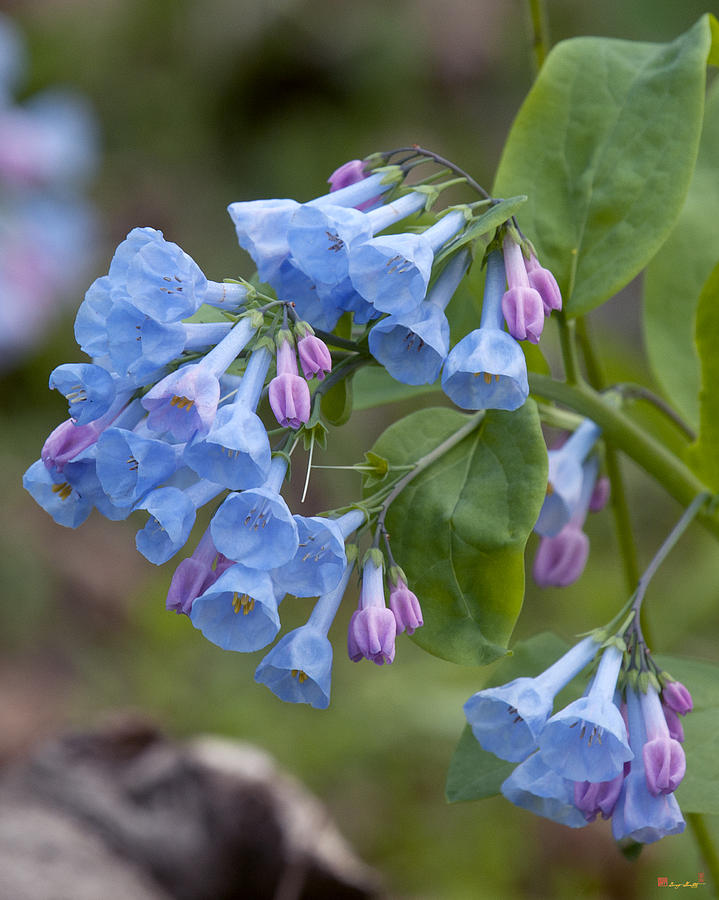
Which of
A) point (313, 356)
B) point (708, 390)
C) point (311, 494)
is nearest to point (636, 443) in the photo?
point (708, 390)

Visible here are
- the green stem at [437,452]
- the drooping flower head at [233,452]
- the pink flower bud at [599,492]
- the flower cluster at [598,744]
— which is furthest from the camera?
the pink flower bud at [599,492]

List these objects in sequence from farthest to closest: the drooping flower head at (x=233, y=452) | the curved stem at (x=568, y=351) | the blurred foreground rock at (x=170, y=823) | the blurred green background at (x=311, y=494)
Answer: the blurred green background at (x=311, y=494) < the blurred foreground rock at (x=170, y=823) < the curved stem at (x=568, y=351) < the drooping flower head at (x=233, y=452)

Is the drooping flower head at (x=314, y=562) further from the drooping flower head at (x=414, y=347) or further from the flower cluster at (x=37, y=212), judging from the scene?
the flower cluster at (x=37, y=212)

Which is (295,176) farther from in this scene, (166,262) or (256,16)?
(166,262)

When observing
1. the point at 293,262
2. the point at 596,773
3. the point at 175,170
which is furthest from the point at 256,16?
the point at 596,773

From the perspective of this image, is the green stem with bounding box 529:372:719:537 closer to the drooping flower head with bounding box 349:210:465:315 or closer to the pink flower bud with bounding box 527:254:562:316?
the pink flower bud with bounding box 527:254:562:316

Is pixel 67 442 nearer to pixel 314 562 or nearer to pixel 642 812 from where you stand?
pixel 314 562

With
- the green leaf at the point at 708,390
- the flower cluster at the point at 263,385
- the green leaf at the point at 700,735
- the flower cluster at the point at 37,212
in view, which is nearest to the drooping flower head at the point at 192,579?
the flower cluster at the point at 263,385

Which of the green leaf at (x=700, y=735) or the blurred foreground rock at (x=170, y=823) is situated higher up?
the green leaf at (x=700, y=735)
